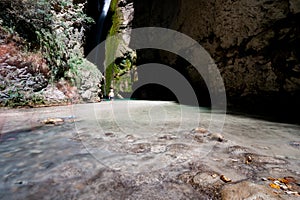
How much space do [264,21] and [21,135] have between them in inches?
243

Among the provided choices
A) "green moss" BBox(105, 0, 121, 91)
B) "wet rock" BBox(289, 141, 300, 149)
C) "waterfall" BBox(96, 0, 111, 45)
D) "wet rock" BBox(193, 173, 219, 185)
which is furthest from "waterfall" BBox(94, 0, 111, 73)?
"wet rock" BBox(193, 173, 219, 185)

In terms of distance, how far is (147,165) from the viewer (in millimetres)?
1628

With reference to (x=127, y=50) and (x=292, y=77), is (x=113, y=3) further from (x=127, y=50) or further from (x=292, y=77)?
(x=292, y=77)

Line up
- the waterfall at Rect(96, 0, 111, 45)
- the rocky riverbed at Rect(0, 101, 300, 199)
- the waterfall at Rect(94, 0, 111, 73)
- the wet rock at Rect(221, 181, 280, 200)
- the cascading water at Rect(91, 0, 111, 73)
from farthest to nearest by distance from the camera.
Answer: the waterfall at Rect(96, 0, 111, 45) → the waterfall at Rect(94, 0, 111, 73) → the cascading water at Rect(91, 0, 111, 73) → the rocky riverbed at Rect(0, 101, 300, 199) → the wet rock at Rect(221, 181, 280, 200)

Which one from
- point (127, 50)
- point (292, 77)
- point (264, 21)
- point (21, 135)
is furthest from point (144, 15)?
point (21, 135)

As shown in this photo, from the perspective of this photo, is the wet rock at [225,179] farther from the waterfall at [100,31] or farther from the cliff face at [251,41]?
the waterfall at [100,31]

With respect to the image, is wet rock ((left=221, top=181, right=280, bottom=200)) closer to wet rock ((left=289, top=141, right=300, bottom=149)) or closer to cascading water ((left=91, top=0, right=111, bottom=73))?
wet rock ((left=289, top=141, right=300, bottom=149))

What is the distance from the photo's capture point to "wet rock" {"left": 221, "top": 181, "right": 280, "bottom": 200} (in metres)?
1.09

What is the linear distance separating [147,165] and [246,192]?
0.79 metres

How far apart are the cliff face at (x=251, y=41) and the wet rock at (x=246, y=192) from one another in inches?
186

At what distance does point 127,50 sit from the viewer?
12.4m

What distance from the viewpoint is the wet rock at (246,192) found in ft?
3.59

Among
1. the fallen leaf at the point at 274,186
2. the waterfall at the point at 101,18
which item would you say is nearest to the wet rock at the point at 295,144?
the fallen leaf at the point at 274,186

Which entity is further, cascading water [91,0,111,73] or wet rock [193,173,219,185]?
cascading water [91,0,111,73]
